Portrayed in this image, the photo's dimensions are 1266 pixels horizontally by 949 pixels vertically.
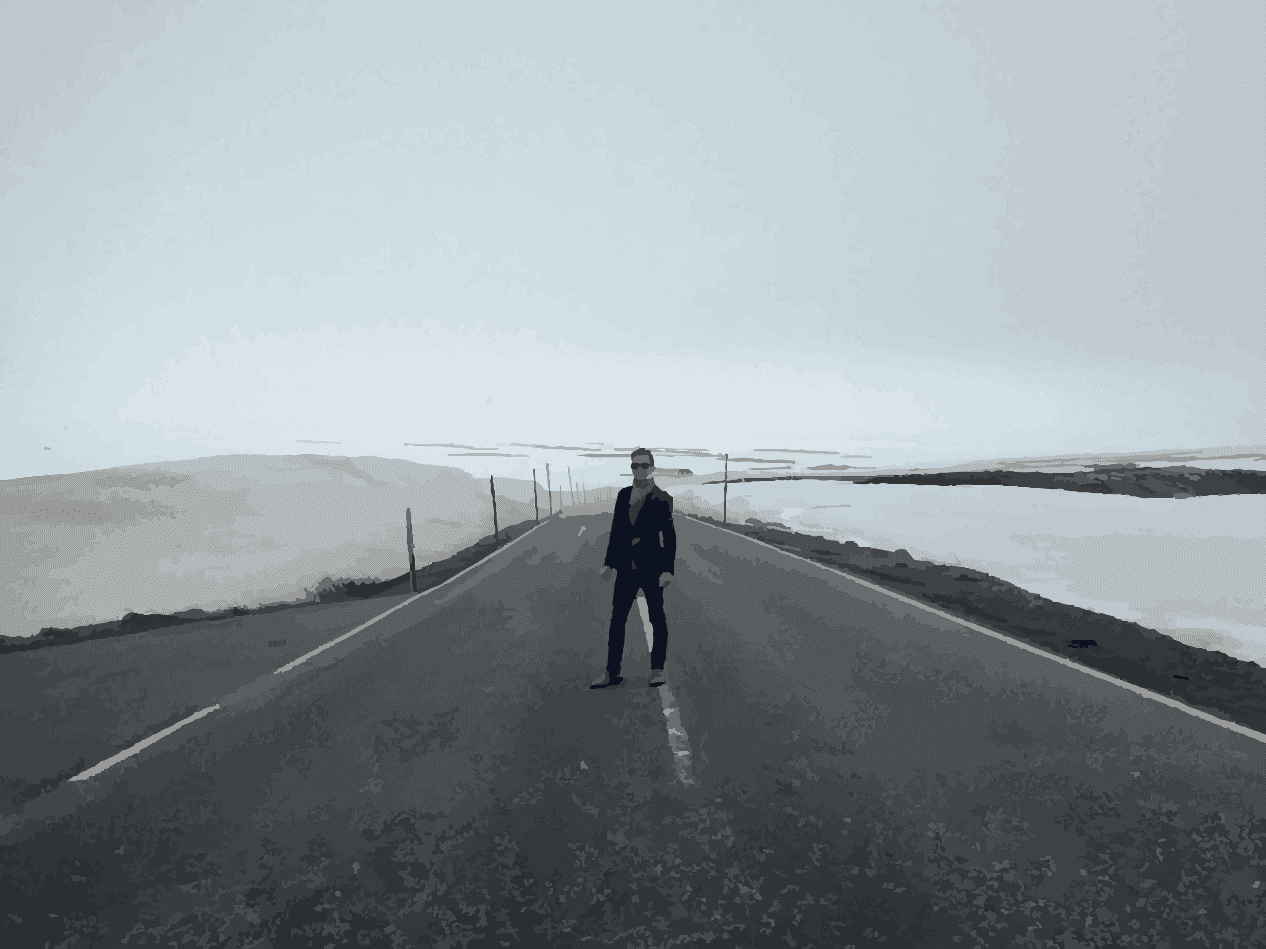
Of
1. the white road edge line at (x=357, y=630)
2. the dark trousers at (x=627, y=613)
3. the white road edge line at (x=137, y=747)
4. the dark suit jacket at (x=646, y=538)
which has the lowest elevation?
the white road edge line at (x=357, y=630)

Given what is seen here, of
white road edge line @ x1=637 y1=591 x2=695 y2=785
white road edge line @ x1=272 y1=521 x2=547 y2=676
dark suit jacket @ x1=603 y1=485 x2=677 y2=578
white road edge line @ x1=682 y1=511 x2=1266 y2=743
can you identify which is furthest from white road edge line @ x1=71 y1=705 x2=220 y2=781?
white road edge line @ x1=682 y1=511 x2=1266 y2=743

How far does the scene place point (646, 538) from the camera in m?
7.73

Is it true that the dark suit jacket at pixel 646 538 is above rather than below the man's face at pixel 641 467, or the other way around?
below

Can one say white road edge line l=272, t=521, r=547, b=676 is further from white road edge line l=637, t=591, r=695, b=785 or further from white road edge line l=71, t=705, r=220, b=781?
white road edge line l=637, t=591, r=695, b=785

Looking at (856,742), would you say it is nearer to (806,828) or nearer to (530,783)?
(806,828)

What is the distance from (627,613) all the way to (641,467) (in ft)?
4.72

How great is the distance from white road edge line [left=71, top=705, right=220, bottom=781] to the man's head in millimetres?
4338

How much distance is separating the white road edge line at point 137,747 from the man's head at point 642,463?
4.34 meters

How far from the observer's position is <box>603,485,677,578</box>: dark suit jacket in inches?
302

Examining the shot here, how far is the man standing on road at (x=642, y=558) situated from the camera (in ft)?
25.0

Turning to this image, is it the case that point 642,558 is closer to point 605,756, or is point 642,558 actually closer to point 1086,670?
point 605,756

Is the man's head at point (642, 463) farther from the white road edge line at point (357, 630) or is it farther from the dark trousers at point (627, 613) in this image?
the white road edge line at point (357, 630)

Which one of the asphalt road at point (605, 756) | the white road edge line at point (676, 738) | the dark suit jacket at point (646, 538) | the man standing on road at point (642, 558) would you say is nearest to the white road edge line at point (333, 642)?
the asphalt road at point (605, 756)

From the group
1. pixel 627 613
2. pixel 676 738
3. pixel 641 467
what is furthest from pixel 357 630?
pixel 676 738
